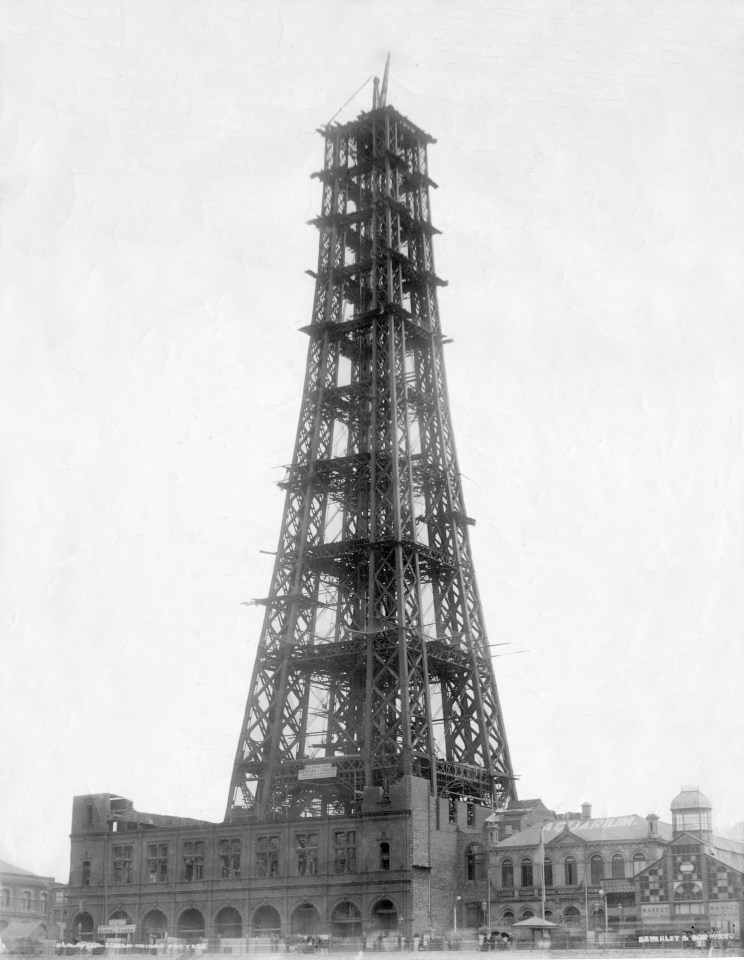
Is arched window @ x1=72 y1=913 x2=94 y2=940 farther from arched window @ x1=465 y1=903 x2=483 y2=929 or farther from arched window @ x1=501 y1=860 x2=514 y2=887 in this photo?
arched window @ x1=501 y1=860 x2=514 y2=887

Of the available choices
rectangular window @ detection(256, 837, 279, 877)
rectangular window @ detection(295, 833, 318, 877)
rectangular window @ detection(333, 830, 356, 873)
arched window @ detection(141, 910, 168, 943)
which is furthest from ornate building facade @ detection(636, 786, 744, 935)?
arched window @ detection(141, 910, 168, 943)

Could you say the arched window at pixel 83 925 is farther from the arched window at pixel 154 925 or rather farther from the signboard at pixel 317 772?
the signboard at pixel 317 772

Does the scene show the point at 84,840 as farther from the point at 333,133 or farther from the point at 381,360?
the point at 333,133

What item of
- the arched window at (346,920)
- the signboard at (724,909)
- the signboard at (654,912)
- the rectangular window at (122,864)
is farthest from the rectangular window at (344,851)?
the signboard at (724,909)

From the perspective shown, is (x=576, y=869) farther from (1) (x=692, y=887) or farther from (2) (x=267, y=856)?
(2) (x=267, y=856)

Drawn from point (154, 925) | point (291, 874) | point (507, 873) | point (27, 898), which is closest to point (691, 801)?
point (507, 873)

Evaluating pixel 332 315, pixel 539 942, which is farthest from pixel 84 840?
pixel 332 315

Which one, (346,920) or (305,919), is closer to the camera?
(346,920)
